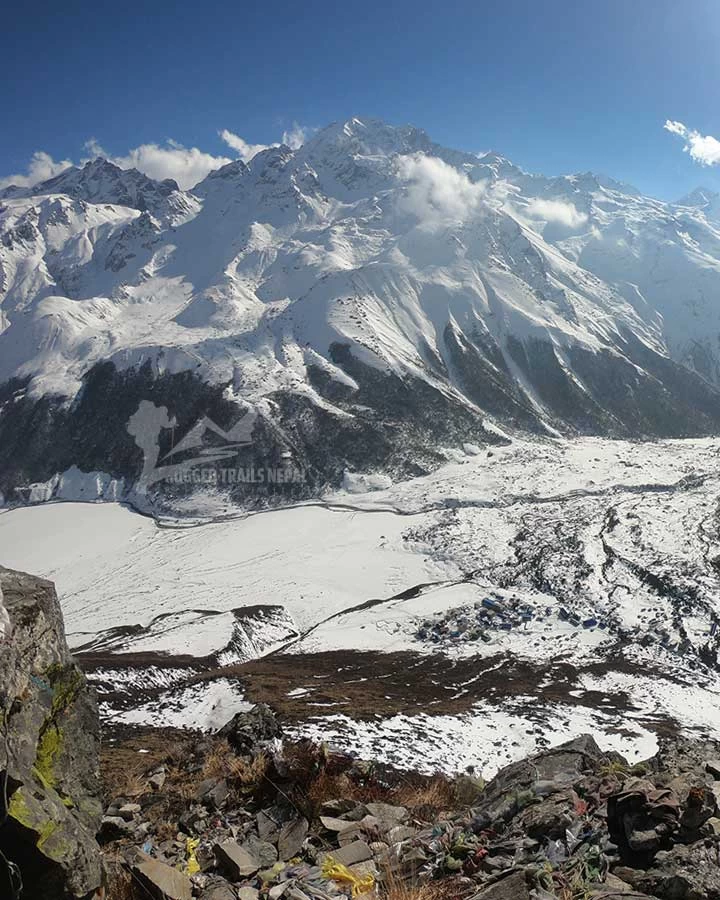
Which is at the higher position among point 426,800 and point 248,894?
point 248,894

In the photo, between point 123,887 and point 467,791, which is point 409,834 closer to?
point 123,887

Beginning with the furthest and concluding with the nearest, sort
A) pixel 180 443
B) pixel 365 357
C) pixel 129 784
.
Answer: pixel 365 357 → pixel 180 443 → pixel 129 784

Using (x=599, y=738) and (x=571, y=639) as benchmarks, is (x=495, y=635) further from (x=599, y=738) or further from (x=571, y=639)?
(x=599, y=738)

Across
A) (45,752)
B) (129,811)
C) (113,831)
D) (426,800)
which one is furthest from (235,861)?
(426,800)

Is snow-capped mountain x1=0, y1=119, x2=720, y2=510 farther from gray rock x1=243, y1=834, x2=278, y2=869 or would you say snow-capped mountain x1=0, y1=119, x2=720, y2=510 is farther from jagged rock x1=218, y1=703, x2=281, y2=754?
gray rock x1=243, y1=834, x2=278, y2=869

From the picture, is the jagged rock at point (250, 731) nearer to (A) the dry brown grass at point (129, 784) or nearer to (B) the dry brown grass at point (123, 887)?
(A) the dry brown grass at point (129, 784)

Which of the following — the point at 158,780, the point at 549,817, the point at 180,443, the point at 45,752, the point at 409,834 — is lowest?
the point at 158,780

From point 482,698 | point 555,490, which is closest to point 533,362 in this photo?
point 555,490
